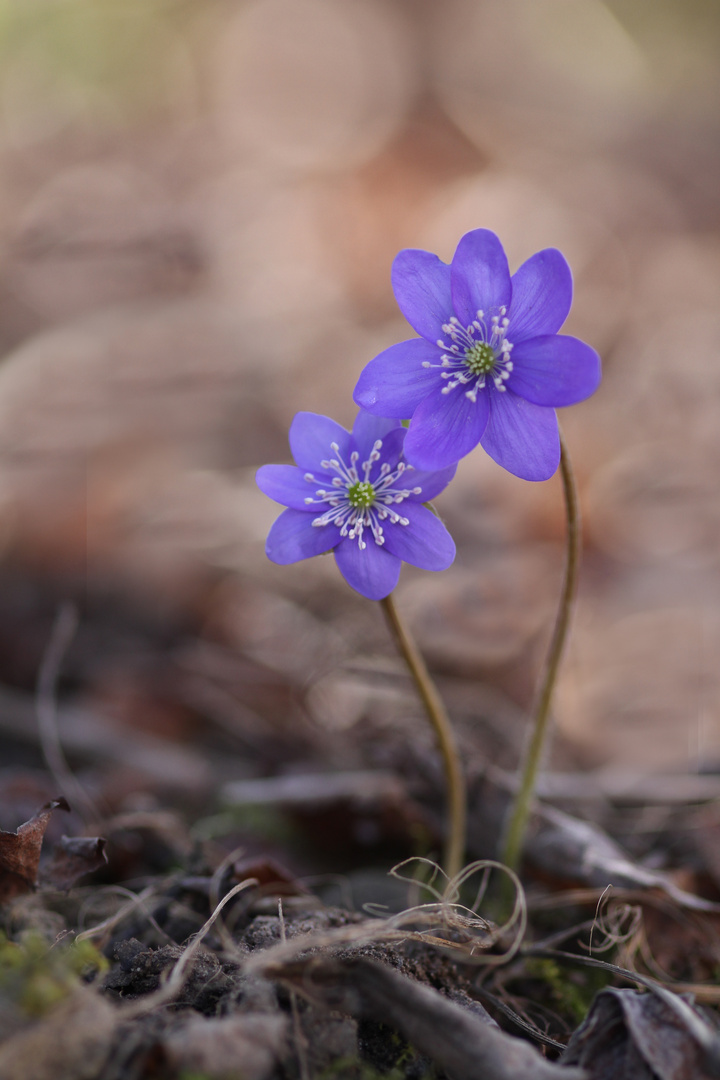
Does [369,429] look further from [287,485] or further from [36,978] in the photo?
[36,978]

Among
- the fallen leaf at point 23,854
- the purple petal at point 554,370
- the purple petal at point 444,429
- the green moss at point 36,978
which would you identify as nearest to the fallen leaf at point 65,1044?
the green moss at point 36,978

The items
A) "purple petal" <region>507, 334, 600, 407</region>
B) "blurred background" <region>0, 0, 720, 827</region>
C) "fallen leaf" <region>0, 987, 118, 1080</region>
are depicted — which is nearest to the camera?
"fallen leaf" <region>0, 987, 118, 1080</region>

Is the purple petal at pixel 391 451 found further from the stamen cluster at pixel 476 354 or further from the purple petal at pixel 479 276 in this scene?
the purple petal at pixel 479 276

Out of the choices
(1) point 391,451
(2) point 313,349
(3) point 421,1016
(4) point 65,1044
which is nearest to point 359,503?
(1) point 391,451

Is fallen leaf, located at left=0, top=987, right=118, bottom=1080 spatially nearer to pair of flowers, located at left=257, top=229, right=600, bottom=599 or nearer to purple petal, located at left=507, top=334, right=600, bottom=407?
pair of flowers, located at left=257, top=229, right=600, bottom=599

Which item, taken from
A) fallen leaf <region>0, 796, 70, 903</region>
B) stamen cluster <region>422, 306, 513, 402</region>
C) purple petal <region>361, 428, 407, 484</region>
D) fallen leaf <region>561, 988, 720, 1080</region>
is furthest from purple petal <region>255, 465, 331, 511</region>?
fallen leaf <region>561, 988, 720, 1080</region>
